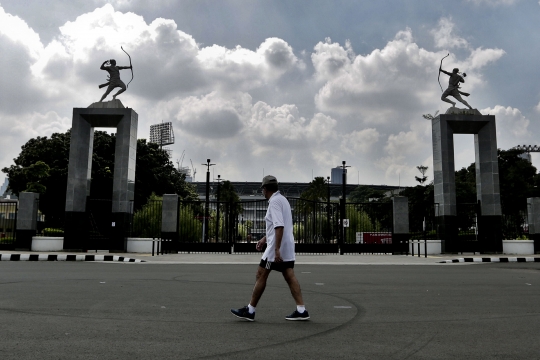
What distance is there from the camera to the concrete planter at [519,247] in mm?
23312

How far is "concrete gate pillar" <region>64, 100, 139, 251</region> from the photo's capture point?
22.4 meters

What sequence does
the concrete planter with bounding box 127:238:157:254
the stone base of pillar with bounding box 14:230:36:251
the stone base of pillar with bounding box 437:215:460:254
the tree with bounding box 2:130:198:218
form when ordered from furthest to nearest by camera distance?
the tree with bounding box 2:130:198:218
the stone base of pillar with bounding box 437:215:460:254
the concrete planter with bounding box 127:238:157:254
the stone base of pillar with bounding box 14:230:36:251

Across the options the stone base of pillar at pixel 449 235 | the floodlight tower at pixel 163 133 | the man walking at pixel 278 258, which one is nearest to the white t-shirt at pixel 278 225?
the man walking at pixel 278 258

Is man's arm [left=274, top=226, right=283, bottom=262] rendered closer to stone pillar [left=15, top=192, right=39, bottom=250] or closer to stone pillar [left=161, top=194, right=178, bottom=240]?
stone pillar [left=161, top=194, right=178, bottom=240]

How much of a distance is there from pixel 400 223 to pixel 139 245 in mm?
12090

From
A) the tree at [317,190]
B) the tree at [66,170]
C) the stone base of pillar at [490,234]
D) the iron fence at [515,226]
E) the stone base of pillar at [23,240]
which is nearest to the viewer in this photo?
the stone base of pillar at [23,240]

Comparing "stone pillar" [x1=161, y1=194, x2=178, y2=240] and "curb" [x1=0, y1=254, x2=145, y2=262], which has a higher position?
"stone pillar" [x1=161, y1=194, x2=178, y2=240]

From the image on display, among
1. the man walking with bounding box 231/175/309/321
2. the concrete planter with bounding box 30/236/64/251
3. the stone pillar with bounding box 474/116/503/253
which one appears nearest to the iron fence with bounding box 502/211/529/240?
the stone pillar with bounding box 474/116/503/253

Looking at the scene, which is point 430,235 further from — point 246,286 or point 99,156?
point 99,156

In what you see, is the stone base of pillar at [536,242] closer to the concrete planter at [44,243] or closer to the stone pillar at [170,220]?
the stone pillar at [170,220]

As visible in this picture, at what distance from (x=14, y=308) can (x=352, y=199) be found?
117767mm

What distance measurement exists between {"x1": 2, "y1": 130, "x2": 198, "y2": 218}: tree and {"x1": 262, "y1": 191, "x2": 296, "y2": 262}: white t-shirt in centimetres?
3212

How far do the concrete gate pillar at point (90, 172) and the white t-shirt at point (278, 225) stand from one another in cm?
1790

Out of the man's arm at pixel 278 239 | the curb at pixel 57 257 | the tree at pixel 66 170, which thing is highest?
the tree at pixel 66 170
